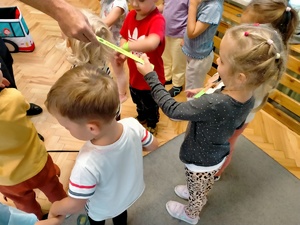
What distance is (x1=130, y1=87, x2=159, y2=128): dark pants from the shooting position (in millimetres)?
1668

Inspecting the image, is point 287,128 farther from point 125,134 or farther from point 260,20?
point 125,134

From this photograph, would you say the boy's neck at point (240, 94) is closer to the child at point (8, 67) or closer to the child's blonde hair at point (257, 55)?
the child's blonde hair at point (257, 55)

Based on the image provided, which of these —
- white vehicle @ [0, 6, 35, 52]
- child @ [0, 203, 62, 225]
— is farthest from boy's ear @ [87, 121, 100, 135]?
white vehicle @ [0, 6, 35, 52]

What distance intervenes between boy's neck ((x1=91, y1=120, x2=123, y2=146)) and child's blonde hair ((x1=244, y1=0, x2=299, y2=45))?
83 centimetres

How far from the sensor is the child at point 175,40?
5.82 ft

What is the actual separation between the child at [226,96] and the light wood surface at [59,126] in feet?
2.50

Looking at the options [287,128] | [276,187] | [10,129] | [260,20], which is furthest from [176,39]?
[10,129]

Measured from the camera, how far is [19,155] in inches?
39.3

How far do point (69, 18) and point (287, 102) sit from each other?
1.66 metres

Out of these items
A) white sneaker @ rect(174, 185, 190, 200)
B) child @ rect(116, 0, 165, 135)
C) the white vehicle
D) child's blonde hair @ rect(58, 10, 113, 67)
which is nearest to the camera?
child's blonde hair @ rect(58, 10, 113, 67)

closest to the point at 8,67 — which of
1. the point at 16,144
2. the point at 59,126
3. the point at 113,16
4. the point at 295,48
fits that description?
the point at 59,126

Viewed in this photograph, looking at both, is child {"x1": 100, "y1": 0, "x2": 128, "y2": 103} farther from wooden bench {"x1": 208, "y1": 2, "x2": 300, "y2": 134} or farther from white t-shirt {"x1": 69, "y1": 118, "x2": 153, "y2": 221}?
wooden bench {"x1": 208, "y1": 2, "x2": 300, "y2": 134}

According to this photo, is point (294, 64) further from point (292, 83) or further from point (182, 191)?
point (182, 191)

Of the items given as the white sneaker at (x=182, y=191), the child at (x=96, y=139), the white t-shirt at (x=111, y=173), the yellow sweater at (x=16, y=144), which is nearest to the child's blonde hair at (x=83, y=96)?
the child at (x=96, y=139)
